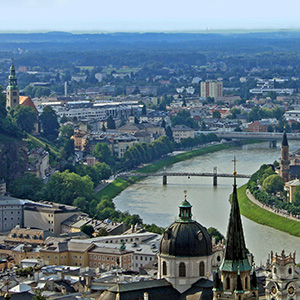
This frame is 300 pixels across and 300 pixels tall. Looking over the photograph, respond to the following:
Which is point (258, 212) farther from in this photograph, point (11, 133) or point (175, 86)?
point (175, 86)

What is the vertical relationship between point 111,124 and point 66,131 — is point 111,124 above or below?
below

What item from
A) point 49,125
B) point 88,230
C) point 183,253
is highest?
point 183,253

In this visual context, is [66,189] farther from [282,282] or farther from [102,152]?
[282,282]

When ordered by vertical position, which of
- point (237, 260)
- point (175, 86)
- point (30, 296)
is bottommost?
point (175, 86)

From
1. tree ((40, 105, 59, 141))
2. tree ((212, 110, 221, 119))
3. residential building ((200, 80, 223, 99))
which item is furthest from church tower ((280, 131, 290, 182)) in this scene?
residential building ((200, 80, 223, 99))

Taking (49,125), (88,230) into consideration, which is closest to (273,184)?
(88,230)

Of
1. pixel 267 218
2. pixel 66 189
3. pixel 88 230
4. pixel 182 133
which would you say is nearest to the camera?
pixel 88 230

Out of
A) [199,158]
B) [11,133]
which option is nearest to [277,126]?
[199,158]

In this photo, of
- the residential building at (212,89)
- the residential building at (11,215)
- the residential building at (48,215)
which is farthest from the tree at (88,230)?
the residential building at (212,89)
